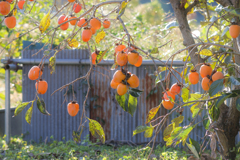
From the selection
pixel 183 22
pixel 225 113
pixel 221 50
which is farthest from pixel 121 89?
pixel 225 113

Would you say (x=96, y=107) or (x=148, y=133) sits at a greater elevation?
(x=148, y=133)

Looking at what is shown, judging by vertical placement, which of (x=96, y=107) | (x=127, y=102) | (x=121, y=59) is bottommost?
(x=96, y=107)

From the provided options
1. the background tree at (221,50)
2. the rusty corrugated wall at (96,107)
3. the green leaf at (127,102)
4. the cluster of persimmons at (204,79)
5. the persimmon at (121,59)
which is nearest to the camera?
the persimmon at (121,59)

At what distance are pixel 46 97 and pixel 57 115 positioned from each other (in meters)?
0.34

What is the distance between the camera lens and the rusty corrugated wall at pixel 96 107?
3.66 metres

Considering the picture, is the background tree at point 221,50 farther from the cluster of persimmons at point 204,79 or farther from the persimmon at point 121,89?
the persimmon at point 121,89

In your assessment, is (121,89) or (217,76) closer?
(121,89)

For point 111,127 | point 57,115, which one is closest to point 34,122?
point 57,115

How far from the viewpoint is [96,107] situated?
3.72 meters

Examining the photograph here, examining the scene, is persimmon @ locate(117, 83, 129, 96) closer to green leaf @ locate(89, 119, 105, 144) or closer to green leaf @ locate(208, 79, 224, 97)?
green leaf @ locate(89, 119, 105, 144)

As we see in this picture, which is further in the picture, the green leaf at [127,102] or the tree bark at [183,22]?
the tree bark at [183,22]

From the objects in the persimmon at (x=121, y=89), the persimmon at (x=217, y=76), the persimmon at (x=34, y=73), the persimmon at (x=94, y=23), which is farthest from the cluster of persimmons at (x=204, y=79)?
the persimmon at (x=34, y=73)

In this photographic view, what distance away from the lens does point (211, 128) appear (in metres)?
1.20

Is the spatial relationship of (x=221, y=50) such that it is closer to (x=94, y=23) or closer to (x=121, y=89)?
(x=94, y=23)
